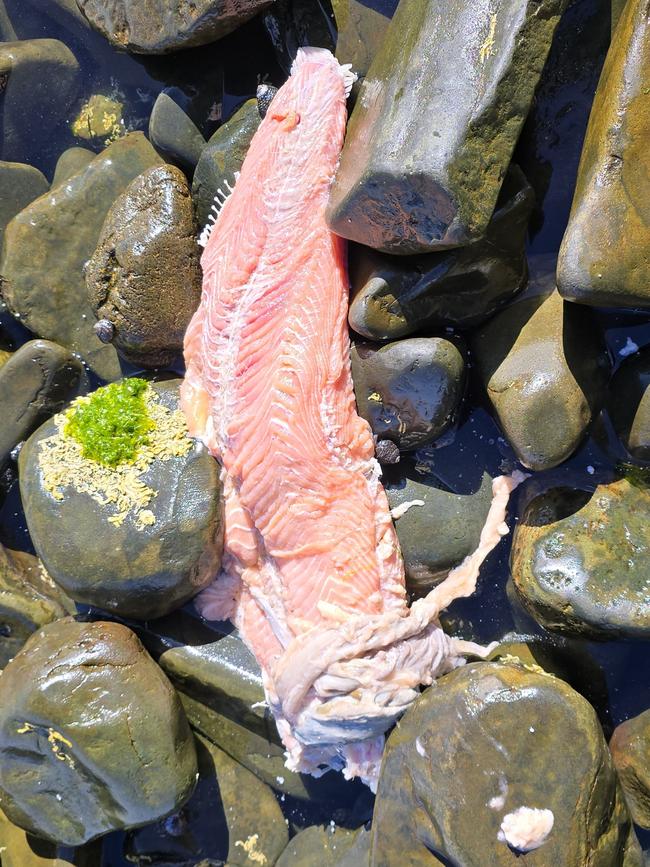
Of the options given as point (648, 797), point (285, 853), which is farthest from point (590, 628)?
point (285, 853)

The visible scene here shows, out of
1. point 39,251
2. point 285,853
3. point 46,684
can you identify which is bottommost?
point 285,853

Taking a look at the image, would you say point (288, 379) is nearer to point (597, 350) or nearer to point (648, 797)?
point (597, 350)

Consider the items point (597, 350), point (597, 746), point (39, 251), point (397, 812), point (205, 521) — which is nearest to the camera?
point (597, 746)

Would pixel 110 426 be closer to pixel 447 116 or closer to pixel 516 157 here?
pixel 447 116

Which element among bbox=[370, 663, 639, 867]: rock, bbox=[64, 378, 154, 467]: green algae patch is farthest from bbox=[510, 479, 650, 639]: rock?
bbox=[64, 378, 154, 467]: green algae patch

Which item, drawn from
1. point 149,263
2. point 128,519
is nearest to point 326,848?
point 128,519

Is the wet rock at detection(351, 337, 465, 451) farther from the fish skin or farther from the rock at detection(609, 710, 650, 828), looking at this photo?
the rock at detection(609, 710, 650, 828)
